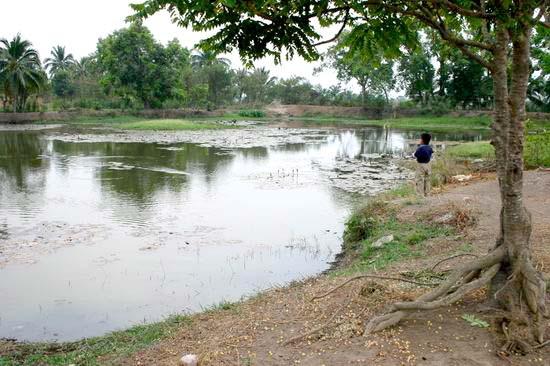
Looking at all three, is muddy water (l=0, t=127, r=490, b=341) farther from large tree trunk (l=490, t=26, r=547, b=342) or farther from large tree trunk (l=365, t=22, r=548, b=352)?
large tree trunk (l=490, t=26, r=547, b=342)

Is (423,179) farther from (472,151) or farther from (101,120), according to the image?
(101,120)

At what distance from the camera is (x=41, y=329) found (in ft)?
21.3

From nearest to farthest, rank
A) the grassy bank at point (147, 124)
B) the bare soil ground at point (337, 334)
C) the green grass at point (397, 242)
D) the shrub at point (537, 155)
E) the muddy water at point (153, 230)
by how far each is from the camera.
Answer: the bare soil ground at point (337, 334)
the muddy water at point (153, 230)
the green grass at point (397, 242)
the shrub at point (537, 155)
the grassy bank at point (147, 124)

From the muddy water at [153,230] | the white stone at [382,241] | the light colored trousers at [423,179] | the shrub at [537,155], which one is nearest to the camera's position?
the muddy water at [153,230]

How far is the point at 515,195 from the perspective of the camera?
4430mm

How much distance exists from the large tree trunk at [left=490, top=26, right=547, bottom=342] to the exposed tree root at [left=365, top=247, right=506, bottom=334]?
0.44 feet

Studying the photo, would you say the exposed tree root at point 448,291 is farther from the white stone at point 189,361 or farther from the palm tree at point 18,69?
the palm tree at point 18,69

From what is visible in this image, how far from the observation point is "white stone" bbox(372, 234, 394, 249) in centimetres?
838

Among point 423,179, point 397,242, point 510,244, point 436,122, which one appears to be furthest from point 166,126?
point 510,244

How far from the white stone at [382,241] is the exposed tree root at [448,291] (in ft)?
12.0

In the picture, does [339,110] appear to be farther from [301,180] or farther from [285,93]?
[301,180]

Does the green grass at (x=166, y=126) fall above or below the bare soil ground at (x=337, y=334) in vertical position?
above

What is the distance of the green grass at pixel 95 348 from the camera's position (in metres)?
5.14

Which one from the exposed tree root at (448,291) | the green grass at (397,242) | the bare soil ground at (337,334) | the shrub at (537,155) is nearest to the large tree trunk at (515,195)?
the exposed tree root at (448,291)
